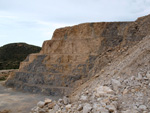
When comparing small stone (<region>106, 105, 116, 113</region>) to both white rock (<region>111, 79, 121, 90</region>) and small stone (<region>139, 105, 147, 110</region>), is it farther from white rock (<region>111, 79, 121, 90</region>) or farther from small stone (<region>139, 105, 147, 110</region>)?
white rock (<region>111, 79, 121, 90</region>)

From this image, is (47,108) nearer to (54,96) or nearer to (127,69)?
(127,69)

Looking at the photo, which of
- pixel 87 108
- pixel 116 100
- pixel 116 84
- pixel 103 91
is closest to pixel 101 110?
pixel 87 108

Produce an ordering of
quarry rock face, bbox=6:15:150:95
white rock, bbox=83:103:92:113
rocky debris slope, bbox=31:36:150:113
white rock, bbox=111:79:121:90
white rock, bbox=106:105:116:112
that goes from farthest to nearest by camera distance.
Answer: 1. quarry rock face, bbox=6:15:150:95
2. white rock, bbox=111:79:121:90
3. white rock, bbox=83:103:92:113
4. rocky debris slope, bbox=31:36:150:113
5. white rock, bbox=106:105:116:112

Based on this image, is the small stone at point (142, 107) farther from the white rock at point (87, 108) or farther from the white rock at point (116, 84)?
the white rock at point (87, 108)

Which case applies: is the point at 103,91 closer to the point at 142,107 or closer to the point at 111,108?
the point at 111,108

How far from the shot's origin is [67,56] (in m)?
17.1

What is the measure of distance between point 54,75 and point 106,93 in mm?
11273

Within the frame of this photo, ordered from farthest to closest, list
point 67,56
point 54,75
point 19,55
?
point 19,55, point 67,56, point 54,75

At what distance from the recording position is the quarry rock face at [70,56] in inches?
567

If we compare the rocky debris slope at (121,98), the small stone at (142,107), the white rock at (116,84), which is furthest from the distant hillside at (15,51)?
the small stone at (142,107)

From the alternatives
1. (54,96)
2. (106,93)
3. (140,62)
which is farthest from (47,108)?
(54,96)

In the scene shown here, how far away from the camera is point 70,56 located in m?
17.0

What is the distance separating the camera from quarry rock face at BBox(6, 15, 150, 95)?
14.4 m

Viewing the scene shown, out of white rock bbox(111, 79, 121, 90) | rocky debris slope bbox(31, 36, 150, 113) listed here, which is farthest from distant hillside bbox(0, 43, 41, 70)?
white rock bbox(111, 79, 121, 90)
